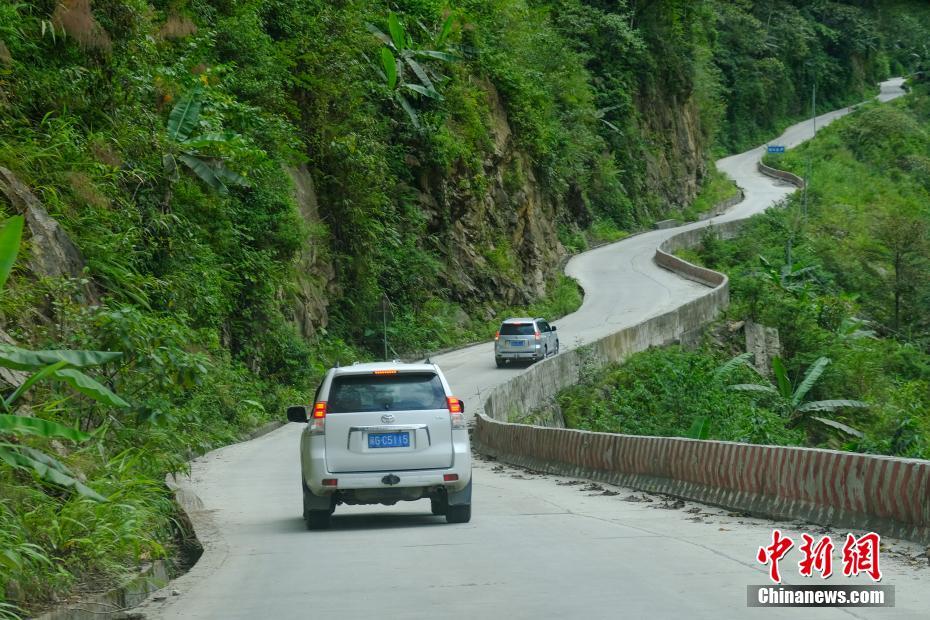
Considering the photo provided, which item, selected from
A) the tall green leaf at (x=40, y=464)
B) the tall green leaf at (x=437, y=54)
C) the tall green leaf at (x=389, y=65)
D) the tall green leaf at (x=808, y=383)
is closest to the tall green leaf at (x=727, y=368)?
the tall green leaf at (x=808, y=383)

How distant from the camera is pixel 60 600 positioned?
812 cm

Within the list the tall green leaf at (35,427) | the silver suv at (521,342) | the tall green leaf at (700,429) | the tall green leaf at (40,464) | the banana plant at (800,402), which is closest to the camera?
the tall green leaf at (35,427)

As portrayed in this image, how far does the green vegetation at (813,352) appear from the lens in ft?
104

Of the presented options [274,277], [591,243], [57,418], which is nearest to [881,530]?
[57,418]

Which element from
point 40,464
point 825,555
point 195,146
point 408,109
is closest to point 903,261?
point 408,109

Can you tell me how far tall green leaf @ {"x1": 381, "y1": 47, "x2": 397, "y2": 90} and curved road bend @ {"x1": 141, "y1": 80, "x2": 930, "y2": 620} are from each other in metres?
27.5

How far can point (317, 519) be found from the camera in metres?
13.3

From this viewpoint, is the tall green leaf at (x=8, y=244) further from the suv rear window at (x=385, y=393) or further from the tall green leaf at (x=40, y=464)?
the suv rear window at (x=385, y=393)

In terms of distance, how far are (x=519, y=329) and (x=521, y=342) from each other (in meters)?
0.56

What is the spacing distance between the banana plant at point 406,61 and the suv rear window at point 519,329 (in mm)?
10584

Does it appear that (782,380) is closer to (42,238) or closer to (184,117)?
(184,117)

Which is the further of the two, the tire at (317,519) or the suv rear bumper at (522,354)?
the suv rear bumper at (522,354)

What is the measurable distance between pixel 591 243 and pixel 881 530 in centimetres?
6256

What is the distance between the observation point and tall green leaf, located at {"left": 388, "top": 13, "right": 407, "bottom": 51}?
4419 cm
